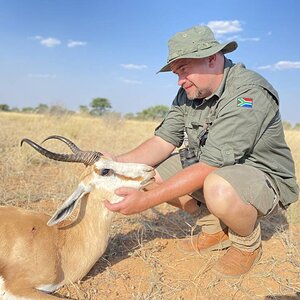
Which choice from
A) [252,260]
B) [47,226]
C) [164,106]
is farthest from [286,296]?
[164,106]

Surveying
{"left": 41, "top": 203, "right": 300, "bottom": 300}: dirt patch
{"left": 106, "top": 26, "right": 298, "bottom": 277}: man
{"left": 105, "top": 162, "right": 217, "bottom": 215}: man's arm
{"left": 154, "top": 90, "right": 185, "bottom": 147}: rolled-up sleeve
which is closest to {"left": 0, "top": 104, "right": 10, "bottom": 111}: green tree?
{"left": 41, "top": 203, "right": 300, "bottom": 300}: dirt patch

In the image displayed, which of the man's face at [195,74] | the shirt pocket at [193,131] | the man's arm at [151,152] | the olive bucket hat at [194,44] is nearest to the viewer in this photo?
the olive bucket hat at [194,44]

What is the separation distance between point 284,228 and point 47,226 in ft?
9.97

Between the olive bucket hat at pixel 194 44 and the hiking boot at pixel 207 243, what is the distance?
6.15 ft

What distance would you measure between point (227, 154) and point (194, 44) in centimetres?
105

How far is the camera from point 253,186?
340cm

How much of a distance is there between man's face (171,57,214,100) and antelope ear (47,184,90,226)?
4.52 ft

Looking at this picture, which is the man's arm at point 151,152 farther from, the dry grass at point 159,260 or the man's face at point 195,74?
the man's face at point 195,74

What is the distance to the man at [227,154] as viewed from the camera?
331 cm

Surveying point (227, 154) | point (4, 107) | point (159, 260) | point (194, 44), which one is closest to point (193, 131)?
point (227, 154)

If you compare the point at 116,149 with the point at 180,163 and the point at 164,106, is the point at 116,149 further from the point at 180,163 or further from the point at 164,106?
the point at 164,106

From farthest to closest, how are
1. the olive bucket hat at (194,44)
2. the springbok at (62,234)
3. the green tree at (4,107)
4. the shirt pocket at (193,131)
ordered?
the green tree at (4,107) < the shirt pocket at (193,131) < the olive bucket hat at (194,44) < the springbok at (62,234)

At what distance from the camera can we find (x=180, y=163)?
4.42m

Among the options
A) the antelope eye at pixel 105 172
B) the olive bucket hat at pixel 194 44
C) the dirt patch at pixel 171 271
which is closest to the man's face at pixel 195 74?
the olive bucket hat at pixel 194 44
